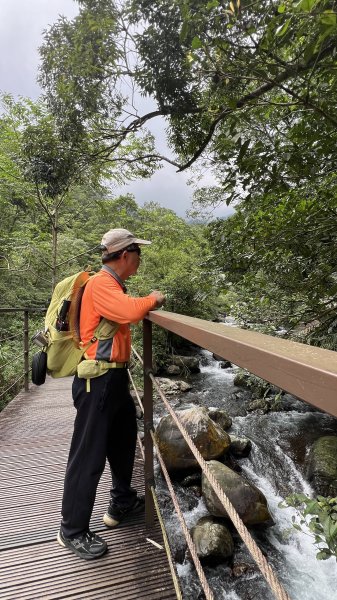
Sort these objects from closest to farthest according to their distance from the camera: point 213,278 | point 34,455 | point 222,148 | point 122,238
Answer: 1. point 122,238
2. point 222,148
3. point 34,455
4. point 213,278

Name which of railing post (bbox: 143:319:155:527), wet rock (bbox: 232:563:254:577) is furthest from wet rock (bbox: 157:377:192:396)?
railing post (bbox: 143:319:155:527)

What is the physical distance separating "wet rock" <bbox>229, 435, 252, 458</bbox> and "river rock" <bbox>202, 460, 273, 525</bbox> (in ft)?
4.19

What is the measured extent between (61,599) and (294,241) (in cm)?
266

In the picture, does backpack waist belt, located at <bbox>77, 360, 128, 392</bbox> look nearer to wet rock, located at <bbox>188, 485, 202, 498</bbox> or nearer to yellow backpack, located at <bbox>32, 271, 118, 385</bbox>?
yellow backpack, located at <bbox>32, 271, 118, 385</bbox>

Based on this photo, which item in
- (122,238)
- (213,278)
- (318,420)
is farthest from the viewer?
(318,420)

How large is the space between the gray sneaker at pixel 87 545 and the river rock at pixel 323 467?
3.48m

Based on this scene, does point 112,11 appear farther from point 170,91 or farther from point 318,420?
point 318,420

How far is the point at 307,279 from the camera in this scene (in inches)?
121

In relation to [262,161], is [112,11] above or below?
above

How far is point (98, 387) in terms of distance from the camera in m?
1.75

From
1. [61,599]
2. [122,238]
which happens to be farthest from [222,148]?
[61,599]

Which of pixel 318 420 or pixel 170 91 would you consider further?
pixel 318 420

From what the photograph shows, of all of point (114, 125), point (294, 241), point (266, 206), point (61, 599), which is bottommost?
point (61, 599)

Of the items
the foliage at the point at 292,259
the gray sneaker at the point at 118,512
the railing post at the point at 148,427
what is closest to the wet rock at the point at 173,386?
the foliage at the point at 292,259
